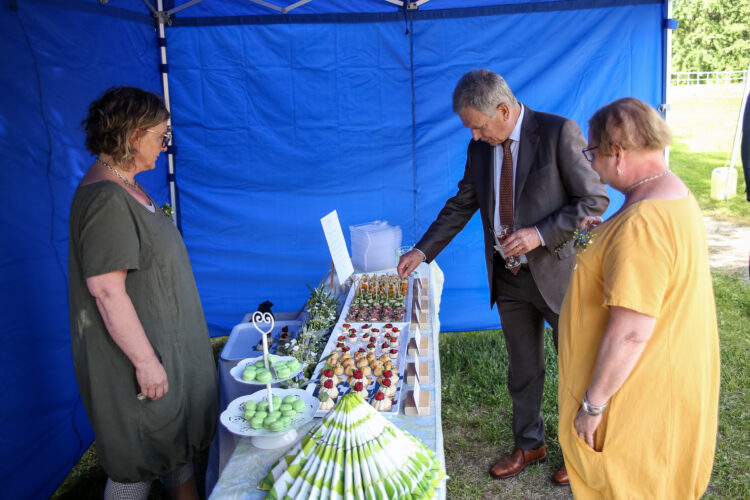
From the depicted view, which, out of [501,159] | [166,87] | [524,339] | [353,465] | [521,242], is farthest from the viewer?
[166,87]

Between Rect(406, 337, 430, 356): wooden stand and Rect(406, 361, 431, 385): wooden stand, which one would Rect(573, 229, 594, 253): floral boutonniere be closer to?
Rect(406, 361, 431, 385): wooden stand

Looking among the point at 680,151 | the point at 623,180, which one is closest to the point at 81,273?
the point at 623,180

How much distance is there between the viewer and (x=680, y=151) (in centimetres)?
1253

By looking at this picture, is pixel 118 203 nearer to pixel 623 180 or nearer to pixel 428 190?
pixel 623 180

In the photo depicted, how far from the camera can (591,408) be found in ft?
5.25

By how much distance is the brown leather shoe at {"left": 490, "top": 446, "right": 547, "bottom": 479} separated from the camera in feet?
9.48

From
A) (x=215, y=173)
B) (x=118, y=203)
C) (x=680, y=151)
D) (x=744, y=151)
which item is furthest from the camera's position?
(x=680, y=151)

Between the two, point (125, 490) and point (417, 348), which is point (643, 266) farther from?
point (125, 490)

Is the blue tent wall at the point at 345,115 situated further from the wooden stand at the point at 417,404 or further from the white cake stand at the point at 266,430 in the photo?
the white cake stand at the point at 266,430

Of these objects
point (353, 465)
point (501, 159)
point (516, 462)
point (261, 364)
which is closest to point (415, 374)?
point (261, 364)

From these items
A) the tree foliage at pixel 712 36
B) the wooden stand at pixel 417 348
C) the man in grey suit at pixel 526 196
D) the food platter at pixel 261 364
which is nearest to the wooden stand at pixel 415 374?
the wooden stand at pixel 417 348

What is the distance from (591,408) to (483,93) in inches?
52.5

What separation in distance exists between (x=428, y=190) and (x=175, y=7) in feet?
7.58

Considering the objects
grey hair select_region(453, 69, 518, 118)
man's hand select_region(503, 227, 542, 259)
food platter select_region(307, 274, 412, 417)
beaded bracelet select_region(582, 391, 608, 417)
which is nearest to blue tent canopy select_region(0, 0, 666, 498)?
food platter select_region(307, 274, 412, 417)
